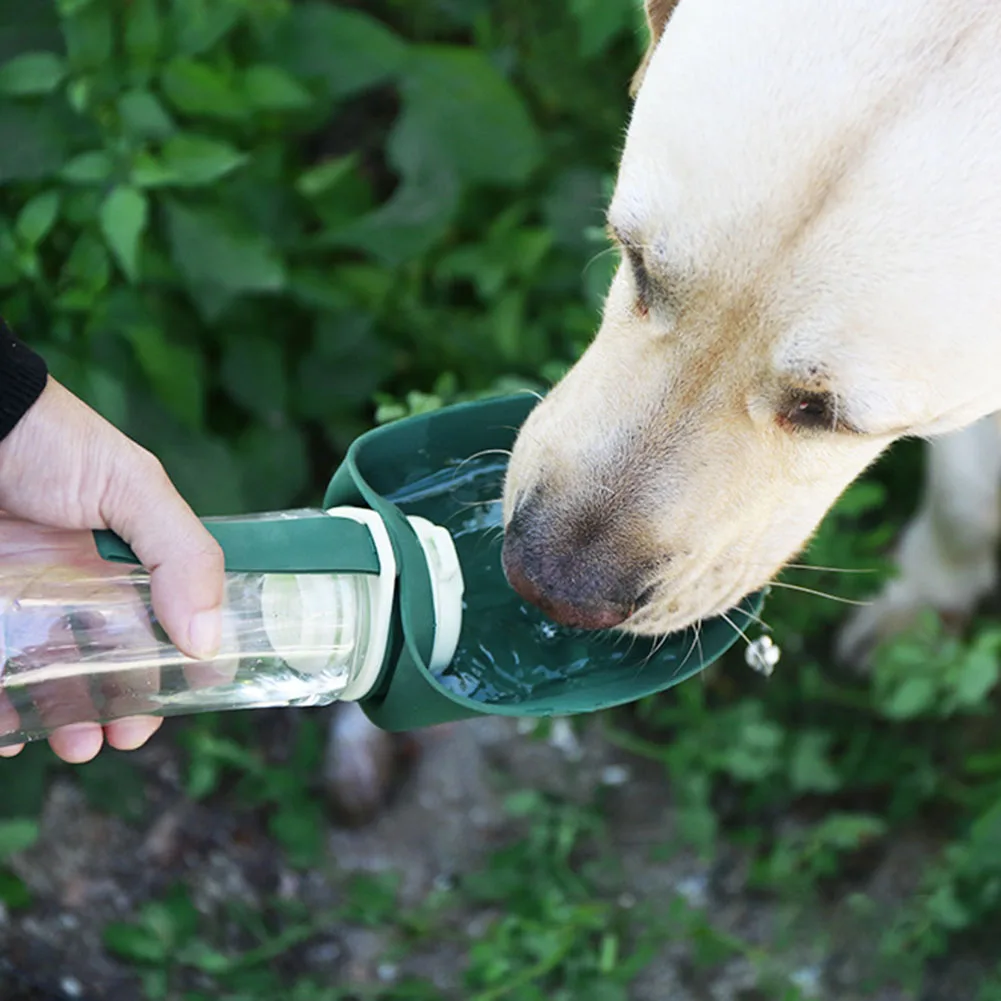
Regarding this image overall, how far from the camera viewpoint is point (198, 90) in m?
2.14

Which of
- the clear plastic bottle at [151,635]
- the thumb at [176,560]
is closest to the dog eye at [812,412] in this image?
the clear plastic bottle at [151,635]

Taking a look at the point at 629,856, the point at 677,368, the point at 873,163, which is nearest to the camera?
the point at 873,163

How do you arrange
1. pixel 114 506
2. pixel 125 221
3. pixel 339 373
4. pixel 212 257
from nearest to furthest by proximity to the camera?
pixel 114 506 → pixel 125 221 → pixel 212 257 → pixel 339 373

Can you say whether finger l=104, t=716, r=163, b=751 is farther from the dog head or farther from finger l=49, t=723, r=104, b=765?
the dog head

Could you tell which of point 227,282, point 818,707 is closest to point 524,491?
point 227,282

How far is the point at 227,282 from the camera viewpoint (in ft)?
7.27

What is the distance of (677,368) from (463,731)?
1402 millimetres

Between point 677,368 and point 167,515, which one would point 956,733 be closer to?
point 677,368

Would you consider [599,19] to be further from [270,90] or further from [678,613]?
[678,613]

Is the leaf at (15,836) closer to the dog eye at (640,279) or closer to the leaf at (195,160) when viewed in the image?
the leaf at (195,160)

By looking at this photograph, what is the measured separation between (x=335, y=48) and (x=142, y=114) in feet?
1.76

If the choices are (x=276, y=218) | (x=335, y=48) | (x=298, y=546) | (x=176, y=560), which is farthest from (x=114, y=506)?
(x=335, y=48)

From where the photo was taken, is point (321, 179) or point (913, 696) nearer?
point (913, 696)

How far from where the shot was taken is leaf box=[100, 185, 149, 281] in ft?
6.48
